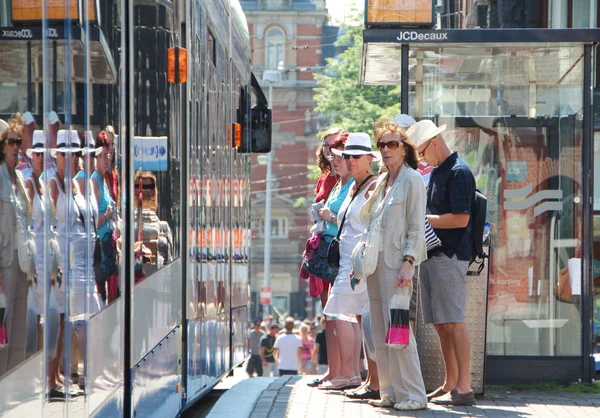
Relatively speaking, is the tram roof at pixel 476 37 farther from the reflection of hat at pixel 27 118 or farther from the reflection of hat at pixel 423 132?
the reflection of hat at pixel 27 118

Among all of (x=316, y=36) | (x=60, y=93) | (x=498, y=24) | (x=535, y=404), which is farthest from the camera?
(x=316, y=36)

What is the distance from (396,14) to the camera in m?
8.88

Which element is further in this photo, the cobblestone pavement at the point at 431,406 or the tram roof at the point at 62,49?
the cobblestone pavement at the point at 431,406

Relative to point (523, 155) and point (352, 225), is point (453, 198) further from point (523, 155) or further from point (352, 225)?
point (523, 155)

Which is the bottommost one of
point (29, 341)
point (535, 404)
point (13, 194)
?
point (535, 404)

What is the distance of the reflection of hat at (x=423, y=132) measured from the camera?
7508 mm

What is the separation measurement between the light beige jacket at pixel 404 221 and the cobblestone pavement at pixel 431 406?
973 millimetres

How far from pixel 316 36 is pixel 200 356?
62957 millimetres

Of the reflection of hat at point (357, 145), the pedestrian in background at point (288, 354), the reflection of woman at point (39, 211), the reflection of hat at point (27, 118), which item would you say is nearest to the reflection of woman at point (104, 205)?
the reflection of woman at point (39, 211)

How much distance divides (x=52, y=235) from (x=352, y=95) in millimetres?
32921

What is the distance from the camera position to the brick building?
67750mm

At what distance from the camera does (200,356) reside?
291 inches

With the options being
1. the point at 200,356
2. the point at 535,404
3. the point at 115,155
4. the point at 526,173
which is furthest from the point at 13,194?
the point at 526,173

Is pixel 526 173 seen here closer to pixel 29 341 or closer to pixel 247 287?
pixel 247 287
